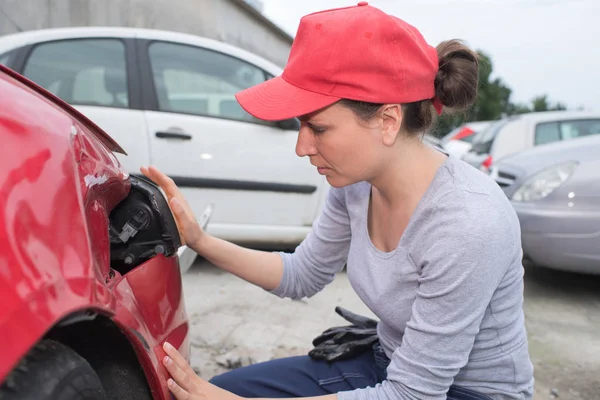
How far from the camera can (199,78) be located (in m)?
3.59

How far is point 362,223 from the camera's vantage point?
5.04ft

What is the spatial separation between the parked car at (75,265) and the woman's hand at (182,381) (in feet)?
0.06

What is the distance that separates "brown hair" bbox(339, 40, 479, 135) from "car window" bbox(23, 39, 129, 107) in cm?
236

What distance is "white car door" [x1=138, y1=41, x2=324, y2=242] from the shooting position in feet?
11.0

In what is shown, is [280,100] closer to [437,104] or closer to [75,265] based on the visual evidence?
[437,104]

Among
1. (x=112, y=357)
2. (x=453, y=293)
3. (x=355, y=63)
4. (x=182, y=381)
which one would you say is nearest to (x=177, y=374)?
(x=182, y=381)

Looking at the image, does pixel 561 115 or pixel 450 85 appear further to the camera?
pixel 561 115

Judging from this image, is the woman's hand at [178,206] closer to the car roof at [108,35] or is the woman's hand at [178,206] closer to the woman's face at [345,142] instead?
the woman's face at [345,142]

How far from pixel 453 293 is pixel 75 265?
2.57 ft

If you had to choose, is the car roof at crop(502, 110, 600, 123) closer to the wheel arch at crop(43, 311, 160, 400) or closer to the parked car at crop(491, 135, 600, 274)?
the parked car at crop(491, 135, 600, 274)

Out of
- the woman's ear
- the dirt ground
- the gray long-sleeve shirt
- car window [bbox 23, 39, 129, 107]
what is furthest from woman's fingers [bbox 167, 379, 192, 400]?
car window [bbox 23, 39, 129, 107]

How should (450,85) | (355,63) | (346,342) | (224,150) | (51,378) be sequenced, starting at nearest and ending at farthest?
(51,378) → (355,63) → (450,85) → (346,342) → (224,150)

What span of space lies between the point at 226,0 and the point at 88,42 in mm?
7594

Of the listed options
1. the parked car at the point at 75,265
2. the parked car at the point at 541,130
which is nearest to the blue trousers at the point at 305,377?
the parked car at the point at 75,265
